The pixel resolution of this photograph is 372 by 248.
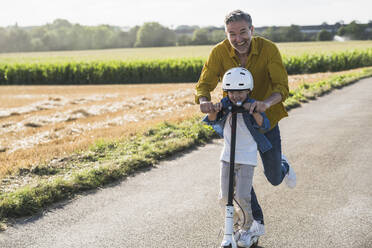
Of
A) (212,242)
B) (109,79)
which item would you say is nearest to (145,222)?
(212,242)

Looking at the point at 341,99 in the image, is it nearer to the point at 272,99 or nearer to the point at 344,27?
the point at 272,99

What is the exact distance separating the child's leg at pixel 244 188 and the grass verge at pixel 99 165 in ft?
7.88

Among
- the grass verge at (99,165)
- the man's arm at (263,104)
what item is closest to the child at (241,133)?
the man's arm at (263,104)

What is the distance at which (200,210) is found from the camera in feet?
16.4

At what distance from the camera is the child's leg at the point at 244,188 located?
373 cm

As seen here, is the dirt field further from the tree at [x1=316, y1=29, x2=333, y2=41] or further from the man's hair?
the tree at [x1=316, y1=29, x2=333, y2=41]

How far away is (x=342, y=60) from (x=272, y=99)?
34.8 metres

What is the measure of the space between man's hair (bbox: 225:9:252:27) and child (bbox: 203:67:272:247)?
1.22ft

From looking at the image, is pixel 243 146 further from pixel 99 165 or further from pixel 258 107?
pixel 99 165

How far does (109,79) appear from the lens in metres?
37.9

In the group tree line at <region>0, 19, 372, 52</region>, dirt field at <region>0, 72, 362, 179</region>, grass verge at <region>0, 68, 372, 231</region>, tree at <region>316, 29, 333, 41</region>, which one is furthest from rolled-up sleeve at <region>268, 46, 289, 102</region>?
tree at <region>316, 29, 333, 41</region>

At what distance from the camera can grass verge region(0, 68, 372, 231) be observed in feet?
16.9

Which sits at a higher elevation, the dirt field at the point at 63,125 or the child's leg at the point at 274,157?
the child's leg at the point at 274,157

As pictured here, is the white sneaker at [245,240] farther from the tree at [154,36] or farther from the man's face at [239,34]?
the tree at [154,36]
